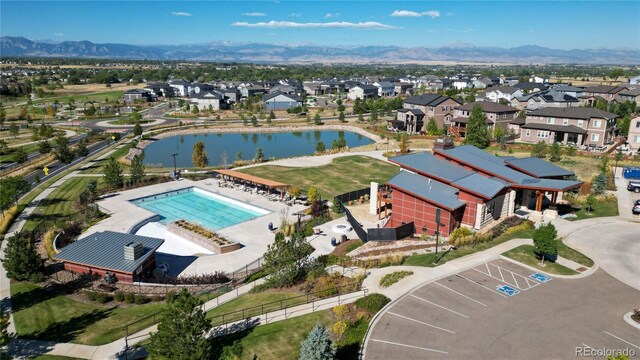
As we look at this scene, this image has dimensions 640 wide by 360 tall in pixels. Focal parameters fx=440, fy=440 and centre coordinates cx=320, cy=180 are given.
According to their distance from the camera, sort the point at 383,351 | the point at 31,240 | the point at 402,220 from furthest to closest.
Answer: the point at 402,220
the point at 31,240
the point at 383,351

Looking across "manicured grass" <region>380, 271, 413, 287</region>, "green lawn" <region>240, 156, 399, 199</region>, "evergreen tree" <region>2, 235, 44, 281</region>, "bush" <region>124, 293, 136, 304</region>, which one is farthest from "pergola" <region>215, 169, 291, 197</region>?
"evergreen tree" <region>2, 235, 44, 281</region>

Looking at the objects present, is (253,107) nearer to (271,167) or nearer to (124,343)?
(271,167)

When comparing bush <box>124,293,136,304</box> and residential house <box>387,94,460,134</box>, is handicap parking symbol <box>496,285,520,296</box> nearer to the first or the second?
bush <box>124,293,136,304</box>

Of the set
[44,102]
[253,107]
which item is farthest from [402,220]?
[44,102]

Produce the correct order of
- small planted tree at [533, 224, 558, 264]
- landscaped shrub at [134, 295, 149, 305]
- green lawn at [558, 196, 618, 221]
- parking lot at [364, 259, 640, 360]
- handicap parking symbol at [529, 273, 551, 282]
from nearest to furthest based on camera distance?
parking lot at [364, 259, 640, 360] → landscaped shrub at [134, 295, 149, 305] → handicap parking symbol at [529, 273, 551, 282] → small planted tree at [533, 224, 558, 264] → green lawn at [558, 196, 618, 221]

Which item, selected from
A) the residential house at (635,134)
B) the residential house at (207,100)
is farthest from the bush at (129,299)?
the residential house at (207,100)

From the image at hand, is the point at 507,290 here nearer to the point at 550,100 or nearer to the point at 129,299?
the point at 129,299
